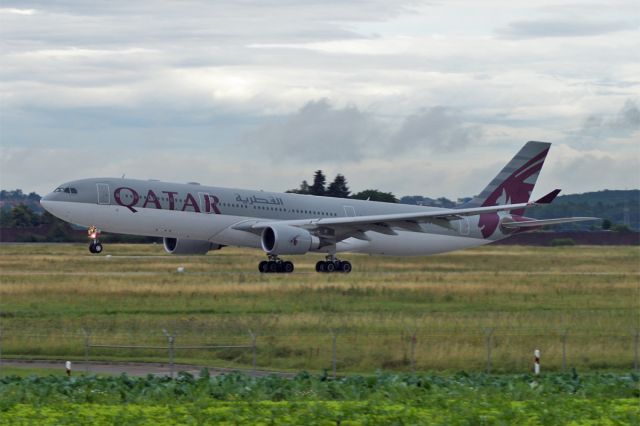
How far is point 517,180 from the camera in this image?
63156 mm

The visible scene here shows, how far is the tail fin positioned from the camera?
206 ft

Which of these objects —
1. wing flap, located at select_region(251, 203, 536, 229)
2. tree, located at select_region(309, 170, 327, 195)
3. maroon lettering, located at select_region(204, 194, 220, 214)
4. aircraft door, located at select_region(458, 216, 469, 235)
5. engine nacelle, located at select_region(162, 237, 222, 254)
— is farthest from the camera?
tree, located at select_region(309, 170, 327, 195)

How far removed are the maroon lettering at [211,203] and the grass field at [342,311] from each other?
9.98ft

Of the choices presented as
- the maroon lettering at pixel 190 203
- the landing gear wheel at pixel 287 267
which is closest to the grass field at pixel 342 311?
the landing gear wheel at pixel 287 267

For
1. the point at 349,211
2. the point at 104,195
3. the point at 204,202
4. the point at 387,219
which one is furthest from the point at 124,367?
the point at 349,211

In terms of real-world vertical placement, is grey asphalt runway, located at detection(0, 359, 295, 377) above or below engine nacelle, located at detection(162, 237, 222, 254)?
below

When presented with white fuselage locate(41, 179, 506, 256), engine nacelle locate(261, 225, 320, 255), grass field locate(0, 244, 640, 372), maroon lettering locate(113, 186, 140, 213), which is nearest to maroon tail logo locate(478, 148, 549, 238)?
grass field locate(0, 244, 640, 372)

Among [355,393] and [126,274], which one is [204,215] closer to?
[126,274]

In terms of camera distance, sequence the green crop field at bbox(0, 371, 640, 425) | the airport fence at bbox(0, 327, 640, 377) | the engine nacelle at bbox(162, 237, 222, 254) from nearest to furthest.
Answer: the green crop field at bbox(0, 371, 640, 425) < the airport fence at bbox(0, 327, 640, 377) < the engine nacelle at bbox(162, 237, 222, 254)

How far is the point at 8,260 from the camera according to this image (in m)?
69.6

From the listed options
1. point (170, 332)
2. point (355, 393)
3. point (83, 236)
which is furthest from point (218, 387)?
point (83, 236)

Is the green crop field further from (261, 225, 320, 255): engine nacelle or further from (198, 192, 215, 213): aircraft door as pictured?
(198, 192, 215, 213): aircraft door

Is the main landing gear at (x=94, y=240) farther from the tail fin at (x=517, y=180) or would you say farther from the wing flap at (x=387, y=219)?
the tail fin at (x=517, y=180)

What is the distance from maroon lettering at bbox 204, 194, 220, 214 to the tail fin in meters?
16.2
